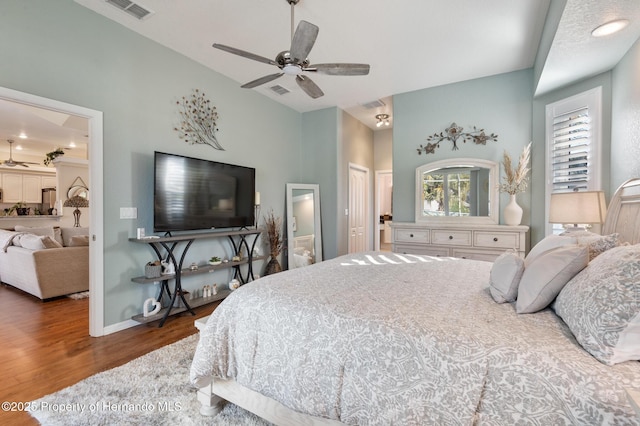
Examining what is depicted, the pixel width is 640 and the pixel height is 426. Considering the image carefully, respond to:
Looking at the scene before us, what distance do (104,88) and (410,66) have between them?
11.2 ft

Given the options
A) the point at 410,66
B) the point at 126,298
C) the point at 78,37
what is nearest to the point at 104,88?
the point at 78,37

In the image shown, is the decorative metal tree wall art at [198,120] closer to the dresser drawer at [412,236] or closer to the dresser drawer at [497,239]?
the dresser drawer at [412,236]

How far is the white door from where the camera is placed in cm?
583

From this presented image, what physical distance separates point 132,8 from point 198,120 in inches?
49.4

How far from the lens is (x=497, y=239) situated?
11.9 ft

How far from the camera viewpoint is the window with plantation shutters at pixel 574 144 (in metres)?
2.92

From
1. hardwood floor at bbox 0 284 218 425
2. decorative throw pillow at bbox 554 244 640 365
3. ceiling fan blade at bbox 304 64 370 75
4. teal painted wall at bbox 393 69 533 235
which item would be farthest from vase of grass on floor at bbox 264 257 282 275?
decorative throw pillow at bbox 554 244 640 365

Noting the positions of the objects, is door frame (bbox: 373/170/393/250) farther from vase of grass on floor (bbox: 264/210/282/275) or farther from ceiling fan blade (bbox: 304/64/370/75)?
ceiling fan blade (bbox: 304/64/370/75)

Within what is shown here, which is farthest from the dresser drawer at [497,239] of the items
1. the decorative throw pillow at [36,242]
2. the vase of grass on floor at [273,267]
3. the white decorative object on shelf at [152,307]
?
the decorative throw pillow at [36,242]

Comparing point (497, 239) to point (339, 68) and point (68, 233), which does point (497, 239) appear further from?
point (68, 233)

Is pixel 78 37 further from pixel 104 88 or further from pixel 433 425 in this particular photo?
pixel 433 425

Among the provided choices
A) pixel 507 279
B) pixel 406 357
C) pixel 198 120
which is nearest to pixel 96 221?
pixel 198 120

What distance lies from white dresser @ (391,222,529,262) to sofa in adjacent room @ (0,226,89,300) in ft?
14.5

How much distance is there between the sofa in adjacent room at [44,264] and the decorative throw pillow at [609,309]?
204 inches
